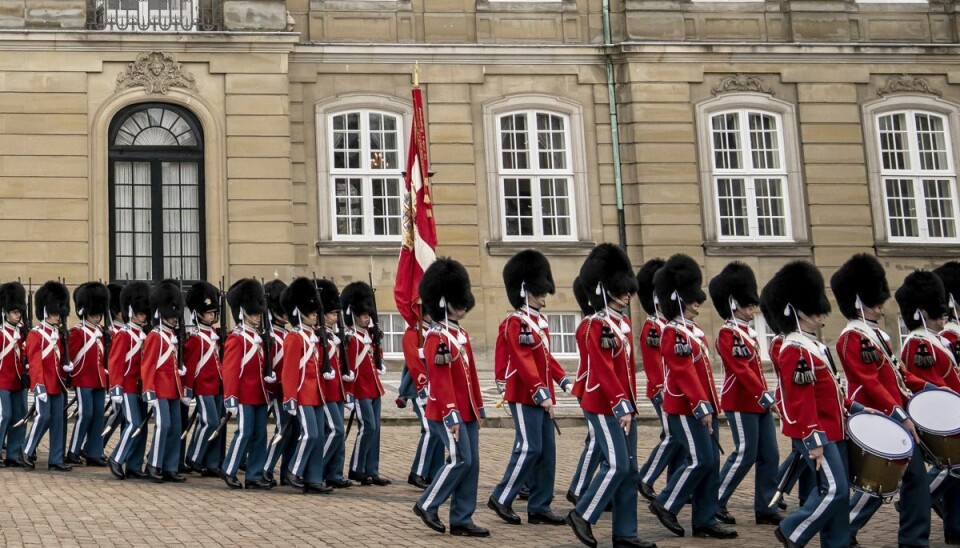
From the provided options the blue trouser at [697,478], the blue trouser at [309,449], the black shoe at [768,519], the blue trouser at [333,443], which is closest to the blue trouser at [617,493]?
the blue trouser at [697,478]

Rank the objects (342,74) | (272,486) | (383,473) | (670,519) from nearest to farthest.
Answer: (670,519) → (272,486) → (383,473) → (342,74)

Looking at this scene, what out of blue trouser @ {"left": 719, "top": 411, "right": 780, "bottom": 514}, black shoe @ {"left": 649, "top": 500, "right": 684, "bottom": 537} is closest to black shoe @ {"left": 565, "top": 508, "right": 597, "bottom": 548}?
black shoe @ {"left": 649, "top": 500, "right": 684, "bottom": 537}

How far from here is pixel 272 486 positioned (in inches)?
483

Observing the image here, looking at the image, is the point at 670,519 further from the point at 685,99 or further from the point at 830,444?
the point at 685,99

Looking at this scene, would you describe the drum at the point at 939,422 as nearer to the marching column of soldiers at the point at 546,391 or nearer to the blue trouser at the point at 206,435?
the marching column of soldiers at the point at 546,391

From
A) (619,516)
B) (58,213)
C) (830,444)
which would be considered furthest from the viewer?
(58,213)

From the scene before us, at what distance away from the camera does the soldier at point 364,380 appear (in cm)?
1252

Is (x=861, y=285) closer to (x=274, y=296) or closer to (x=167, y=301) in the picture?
(x=274, y=296)

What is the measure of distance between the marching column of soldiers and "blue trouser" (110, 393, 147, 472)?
0.07 ft

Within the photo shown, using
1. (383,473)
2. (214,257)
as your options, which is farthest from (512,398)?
(214,257)

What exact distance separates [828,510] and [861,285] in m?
1.82

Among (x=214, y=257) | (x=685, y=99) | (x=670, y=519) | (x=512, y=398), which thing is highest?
(x=685, y=99)

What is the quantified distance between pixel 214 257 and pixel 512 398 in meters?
12.5

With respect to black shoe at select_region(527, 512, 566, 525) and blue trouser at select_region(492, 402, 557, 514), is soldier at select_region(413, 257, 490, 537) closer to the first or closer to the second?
blue trouser at select_region(492, 402, 557, 514)
